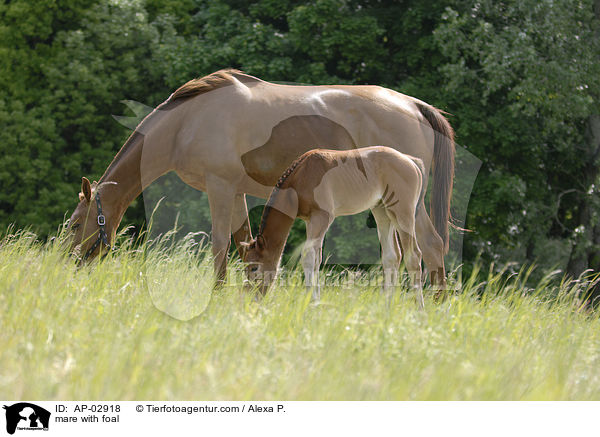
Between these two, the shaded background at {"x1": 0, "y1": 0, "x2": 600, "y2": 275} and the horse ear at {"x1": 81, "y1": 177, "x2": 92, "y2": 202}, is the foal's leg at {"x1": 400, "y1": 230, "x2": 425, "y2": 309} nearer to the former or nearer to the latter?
the horse ear at {"x1": 81, "y1": 177, "x2": 92, "y2": 202}

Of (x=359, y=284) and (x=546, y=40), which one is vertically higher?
(x=546, y=40)

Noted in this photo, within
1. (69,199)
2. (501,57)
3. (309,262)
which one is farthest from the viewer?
(69,199)

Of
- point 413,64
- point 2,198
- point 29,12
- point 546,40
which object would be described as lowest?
point 2,198

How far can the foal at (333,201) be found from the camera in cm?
480

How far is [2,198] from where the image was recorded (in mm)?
16344

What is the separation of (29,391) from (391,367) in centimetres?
179

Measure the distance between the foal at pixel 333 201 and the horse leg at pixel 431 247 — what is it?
1.54ft

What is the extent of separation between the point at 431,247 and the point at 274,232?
1783 millimetres

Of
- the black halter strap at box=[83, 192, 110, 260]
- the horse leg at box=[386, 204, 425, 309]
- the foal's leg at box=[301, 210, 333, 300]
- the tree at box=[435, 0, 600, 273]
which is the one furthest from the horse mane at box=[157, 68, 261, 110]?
the tree at box=[435, 0, 600, 273]

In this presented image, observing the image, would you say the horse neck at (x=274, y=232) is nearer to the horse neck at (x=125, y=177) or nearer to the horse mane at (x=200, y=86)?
the horse neck at (x=125, y=177)

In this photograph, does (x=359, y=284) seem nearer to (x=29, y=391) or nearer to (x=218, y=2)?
(x=29, y=391)

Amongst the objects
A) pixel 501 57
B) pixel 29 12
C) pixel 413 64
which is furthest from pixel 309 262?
pixel 29 12
